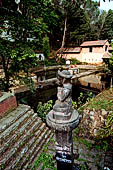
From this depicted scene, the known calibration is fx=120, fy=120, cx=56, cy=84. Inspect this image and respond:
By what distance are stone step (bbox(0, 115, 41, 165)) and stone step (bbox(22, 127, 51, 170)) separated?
0.42 m

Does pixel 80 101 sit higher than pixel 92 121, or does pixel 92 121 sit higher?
pixel 80 101

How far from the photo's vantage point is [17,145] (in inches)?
156

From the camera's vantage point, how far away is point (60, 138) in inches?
107

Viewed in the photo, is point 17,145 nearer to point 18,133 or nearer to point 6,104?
point 18,133

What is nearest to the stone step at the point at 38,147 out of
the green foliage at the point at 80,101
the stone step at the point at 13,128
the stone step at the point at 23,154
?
the stone step at the point at 23,154

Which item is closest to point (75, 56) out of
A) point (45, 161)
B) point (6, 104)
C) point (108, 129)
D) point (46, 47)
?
point (46, 47)

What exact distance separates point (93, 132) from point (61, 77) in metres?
3.96

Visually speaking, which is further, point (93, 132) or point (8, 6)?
point (8, 6)

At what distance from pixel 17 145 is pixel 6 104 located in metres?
1.75

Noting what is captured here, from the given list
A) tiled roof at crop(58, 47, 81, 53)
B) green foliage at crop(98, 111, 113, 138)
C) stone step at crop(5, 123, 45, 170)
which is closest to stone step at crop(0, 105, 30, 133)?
stone step at crop(5, 123, 45, 170)

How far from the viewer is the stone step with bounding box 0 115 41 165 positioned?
137 inches

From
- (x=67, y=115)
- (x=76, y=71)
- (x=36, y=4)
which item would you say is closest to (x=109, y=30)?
(x=76, y=71)

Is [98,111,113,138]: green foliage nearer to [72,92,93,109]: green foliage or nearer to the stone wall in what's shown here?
the stone wall

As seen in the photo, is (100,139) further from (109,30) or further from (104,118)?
(109,30)
